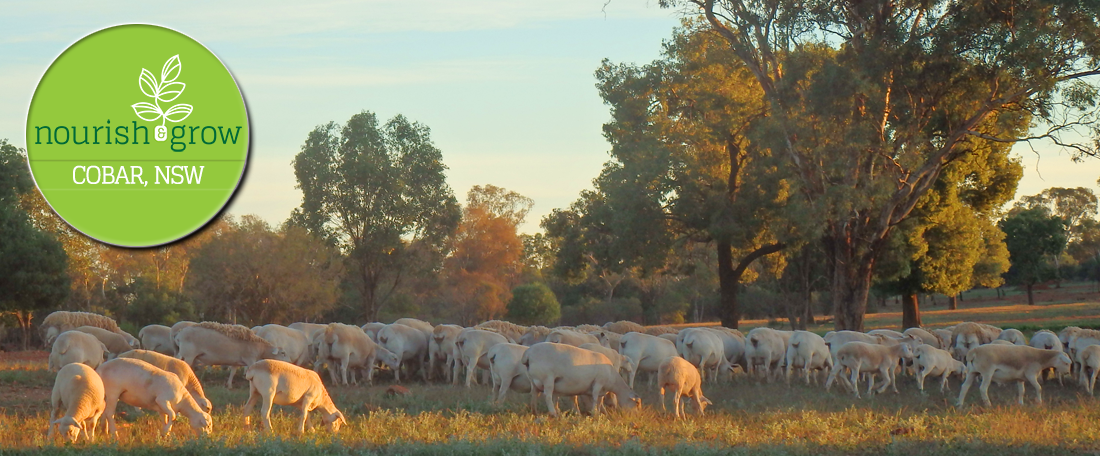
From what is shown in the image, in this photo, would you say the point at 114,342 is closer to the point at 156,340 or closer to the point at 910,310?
the point at 156,340

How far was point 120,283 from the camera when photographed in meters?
61.6

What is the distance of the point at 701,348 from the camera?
875 inches

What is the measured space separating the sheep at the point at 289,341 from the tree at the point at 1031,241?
70.3 metres

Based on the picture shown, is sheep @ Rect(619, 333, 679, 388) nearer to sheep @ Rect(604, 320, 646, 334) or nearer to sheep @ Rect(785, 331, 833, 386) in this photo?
sheep @ Rect(785, 331, 833, 386)

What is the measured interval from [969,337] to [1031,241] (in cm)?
6013

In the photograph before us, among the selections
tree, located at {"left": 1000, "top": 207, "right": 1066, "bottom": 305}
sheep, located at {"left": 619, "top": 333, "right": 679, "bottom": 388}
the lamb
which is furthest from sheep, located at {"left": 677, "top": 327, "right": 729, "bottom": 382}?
tree, located at {"left": 1000, "top": 207, "right": 1066, "bottom": 305}

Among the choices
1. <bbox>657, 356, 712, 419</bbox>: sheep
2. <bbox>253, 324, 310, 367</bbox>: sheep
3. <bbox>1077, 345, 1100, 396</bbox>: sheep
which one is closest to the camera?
<bbox>657, 356, 712, 419</bbox>: sheep

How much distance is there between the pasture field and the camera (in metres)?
11.0

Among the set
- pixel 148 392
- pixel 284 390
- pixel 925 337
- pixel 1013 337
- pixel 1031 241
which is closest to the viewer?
pixel 148 392

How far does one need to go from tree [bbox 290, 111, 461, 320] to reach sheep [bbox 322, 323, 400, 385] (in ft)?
97.1

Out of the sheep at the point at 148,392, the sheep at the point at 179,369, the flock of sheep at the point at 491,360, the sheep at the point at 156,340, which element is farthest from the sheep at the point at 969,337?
the sheep at the point at 148,392

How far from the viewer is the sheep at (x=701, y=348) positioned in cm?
2220

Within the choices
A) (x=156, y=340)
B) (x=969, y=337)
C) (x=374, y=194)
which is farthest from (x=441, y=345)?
(x=374, y=194)

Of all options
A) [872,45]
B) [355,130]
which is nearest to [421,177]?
[355,130]
